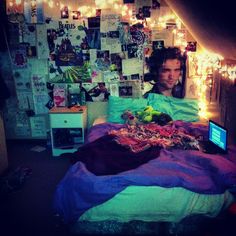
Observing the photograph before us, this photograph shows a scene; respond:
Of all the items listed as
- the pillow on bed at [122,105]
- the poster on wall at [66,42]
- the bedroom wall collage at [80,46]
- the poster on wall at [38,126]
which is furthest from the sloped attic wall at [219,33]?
the poster on wall at [38,126]

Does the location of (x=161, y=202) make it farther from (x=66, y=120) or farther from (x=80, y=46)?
(x=80, y=46)

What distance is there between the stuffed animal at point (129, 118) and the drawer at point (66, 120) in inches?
23.7

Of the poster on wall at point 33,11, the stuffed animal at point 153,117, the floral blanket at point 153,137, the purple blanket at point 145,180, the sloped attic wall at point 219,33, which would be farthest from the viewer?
the poster on wall at point 33,11

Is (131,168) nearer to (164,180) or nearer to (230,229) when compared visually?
(164,180)

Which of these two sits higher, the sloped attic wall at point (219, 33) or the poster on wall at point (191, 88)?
the sloped attic wall at point (219, 33)

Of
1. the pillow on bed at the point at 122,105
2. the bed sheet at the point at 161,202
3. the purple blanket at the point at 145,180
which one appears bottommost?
the bed sheet at the point at 161,202

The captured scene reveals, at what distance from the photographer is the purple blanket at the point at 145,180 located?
6.87ft

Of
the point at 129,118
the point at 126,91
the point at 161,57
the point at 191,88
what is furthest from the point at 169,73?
the point at 129,118

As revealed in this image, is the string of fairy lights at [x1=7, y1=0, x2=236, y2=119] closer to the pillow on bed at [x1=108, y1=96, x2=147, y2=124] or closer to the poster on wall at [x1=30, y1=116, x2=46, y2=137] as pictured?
the pillow on bed at [x1=108, y1=96, x2=147, y2=124]

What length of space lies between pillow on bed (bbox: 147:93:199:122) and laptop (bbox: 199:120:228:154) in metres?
0.94

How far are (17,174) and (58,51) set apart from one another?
70.6 inches

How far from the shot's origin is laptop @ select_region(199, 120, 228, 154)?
2.48 metres

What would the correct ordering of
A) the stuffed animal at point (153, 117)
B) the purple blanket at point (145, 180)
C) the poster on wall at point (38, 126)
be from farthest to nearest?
the poster on wall at point (38, 126) < the stuffed animal at point (153, 117) < the purple blanket at point (145, 180)

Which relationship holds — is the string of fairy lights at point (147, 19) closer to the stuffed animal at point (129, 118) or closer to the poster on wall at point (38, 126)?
the stuffed animal at point (129, 118)
